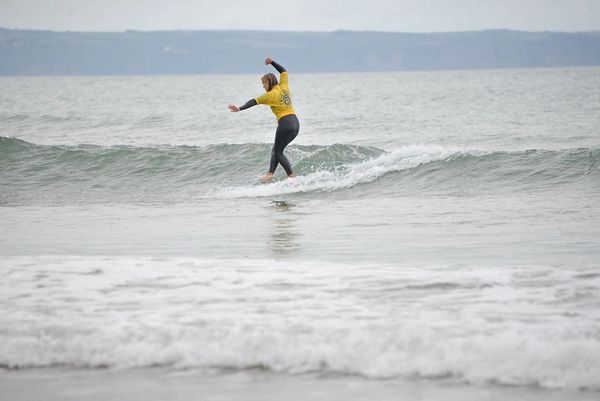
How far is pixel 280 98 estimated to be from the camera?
13.4 m

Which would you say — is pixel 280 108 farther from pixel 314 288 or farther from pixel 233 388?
pixel 233 388

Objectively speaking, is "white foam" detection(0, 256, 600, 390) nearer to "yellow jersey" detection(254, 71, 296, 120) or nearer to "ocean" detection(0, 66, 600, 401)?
"ocean" detection(0, 66, 600, 401)

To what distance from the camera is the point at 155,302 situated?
590 centimetres

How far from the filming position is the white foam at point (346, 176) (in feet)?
45.1

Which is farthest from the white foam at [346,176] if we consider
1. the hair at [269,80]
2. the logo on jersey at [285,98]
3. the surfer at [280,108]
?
the hair at [269,80]

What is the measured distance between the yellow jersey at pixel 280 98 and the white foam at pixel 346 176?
1.10 m

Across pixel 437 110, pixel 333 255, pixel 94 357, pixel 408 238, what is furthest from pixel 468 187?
pixel 437 110

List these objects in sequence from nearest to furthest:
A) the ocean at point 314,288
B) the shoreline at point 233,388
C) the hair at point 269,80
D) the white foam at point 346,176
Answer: the shoreline at point 233,388, the ocean at point 314,288, the hair at point 269,80, the white foam at point 346,176

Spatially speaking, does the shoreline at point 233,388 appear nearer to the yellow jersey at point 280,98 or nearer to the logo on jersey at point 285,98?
the yellow jersey at point 280,98

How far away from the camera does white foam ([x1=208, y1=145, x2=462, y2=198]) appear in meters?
13.7

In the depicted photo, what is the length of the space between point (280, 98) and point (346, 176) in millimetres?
1955

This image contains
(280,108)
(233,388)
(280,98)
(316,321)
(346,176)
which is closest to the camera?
(233,388)

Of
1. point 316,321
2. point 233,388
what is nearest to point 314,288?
point 316,321

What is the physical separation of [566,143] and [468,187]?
1198 centimetres
